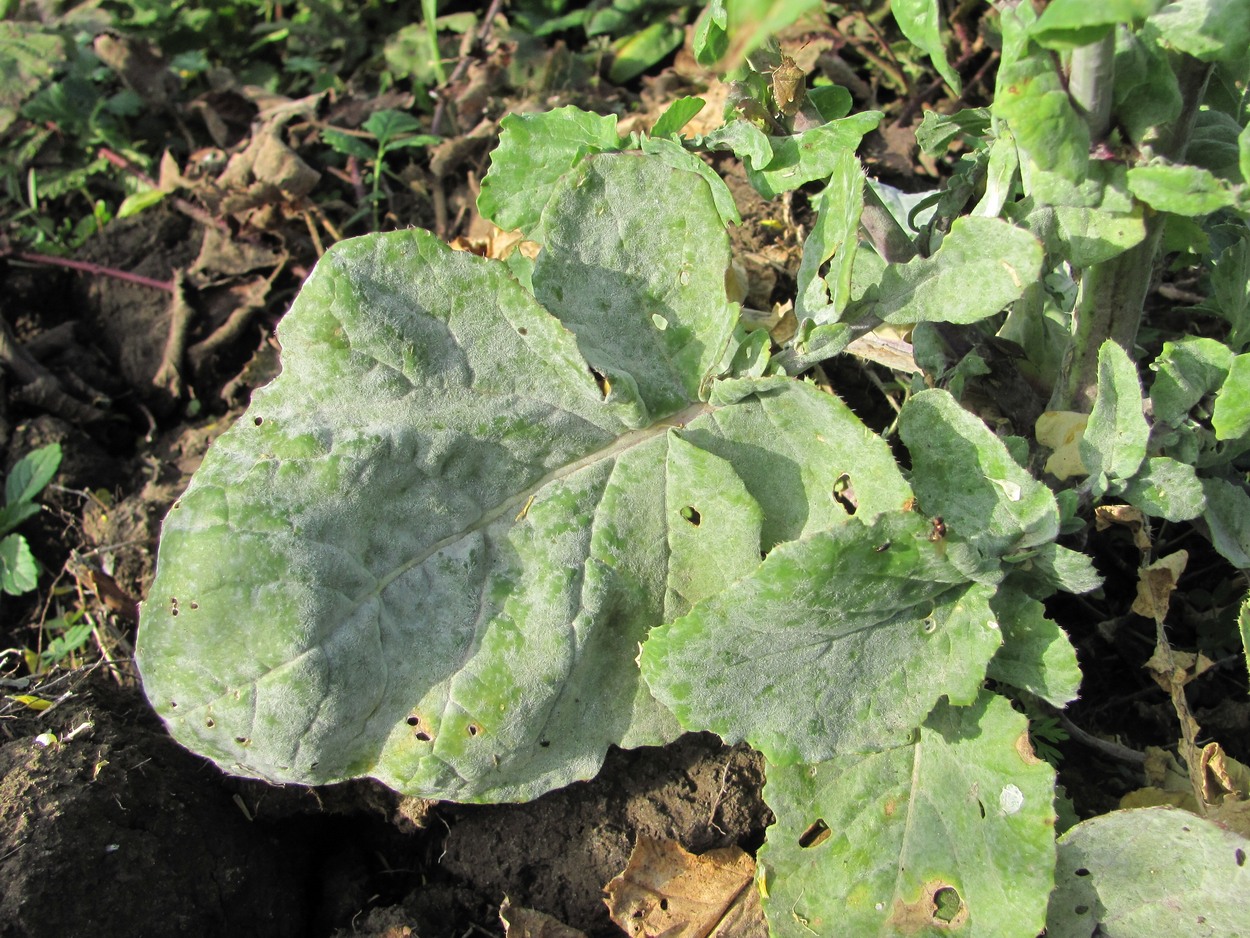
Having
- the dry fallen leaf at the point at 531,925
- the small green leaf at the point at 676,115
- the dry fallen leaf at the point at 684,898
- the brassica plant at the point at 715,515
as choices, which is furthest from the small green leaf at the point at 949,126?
the dry fallen leaf at the point at 531,925

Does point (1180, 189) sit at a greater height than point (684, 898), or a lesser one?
greater

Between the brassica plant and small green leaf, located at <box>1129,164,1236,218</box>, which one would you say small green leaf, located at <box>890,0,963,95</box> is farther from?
small green leaf, located at <box>1129,164,1236,218</box>

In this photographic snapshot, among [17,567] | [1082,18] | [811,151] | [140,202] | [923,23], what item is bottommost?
[17,567]

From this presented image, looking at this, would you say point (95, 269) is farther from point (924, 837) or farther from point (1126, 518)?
point (1126, 518)

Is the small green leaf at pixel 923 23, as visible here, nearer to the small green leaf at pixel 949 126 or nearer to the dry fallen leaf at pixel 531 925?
the small green leaf at pixel 949 126

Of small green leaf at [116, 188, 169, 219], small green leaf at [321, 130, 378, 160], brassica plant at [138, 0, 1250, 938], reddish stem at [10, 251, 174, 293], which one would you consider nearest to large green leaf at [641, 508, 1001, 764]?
brassica plant at [138, 0, 1250, 938]

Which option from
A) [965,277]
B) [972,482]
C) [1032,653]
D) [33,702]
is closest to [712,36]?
[965,277]

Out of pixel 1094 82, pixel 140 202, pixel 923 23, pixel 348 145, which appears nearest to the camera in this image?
pixel 1094 82

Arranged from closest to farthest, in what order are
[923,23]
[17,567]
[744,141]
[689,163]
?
[923,23]
[744,141]
[689,163]
[17,567]
